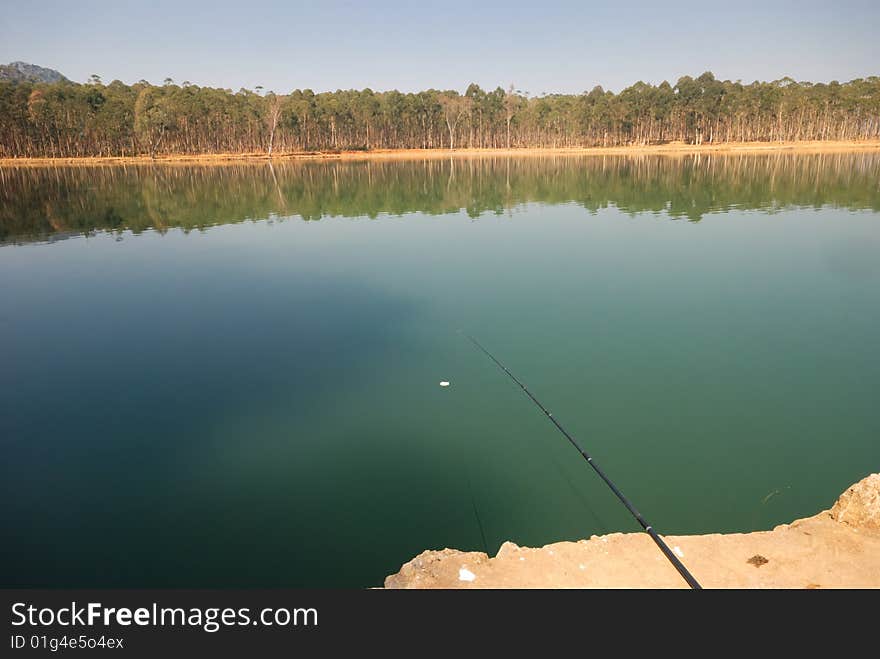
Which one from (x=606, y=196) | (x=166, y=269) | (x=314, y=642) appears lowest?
(x=314, y=642)

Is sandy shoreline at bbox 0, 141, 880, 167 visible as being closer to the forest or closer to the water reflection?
the forest

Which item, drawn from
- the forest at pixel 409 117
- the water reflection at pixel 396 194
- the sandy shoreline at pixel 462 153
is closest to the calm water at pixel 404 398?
the water reflection at pixel 396 194

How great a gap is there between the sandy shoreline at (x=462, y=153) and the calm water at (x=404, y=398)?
82.5 metres

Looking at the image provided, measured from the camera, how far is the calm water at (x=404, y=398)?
6.45m

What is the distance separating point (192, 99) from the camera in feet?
325

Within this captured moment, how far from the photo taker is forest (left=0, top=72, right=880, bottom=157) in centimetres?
9306

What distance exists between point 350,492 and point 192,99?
11340 centimetres

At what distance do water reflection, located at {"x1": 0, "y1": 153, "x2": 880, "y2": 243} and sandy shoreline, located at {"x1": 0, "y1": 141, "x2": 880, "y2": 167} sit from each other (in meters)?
34.2

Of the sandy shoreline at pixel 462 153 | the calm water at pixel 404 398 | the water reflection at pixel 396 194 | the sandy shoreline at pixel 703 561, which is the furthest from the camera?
the sandy shoreline at pixel 462 153

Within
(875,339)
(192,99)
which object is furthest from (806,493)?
(192,99)

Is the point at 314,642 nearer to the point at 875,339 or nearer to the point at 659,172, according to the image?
the point at 875,339

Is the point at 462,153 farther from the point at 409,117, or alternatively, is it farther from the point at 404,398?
the point at 404,398

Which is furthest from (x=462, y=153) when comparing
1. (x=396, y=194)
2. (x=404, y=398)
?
(x=404, y=398)

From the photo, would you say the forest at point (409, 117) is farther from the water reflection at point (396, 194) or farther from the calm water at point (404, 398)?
the calm water at point (404, 398)
